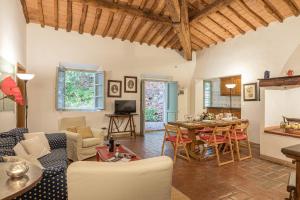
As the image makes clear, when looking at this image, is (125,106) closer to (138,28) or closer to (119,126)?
(119,126)

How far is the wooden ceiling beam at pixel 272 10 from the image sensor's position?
4.76m

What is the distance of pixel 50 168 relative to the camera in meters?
1.81

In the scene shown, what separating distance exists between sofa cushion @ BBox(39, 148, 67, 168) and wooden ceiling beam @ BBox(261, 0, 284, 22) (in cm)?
531

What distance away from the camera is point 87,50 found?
664 cm

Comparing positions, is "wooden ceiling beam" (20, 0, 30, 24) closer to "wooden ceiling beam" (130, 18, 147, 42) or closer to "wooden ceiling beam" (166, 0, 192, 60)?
"wooden ceiling beam" (130, 18, 147, 42)

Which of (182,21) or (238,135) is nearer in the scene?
(238,135)

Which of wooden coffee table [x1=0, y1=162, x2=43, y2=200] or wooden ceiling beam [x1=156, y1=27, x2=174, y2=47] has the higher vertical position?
wooden ceiling beam [x1=156, y1=27, x2=174, y2=47]

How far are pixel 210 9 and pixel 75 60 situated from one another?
166 inches

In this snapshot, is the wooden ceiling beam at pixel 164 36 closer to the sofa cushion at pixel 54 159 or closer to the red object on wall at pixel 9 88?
the sofa cushion at pixel 54 159

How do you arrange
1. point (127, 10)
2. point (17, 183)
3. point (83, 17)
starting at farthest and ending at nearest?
point (83, 17)
point (127, 10)
point (17, 183)

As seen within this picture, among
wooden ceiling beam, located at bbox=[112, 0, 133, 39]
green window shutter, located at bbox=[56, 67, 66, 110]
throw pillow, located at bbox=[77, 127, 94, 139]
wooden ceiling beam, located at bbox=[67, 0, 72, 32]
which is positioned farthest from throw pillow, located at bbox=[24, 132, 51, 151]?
wooden ceiling beam, located at bbox=[112, 0, 133, 39]

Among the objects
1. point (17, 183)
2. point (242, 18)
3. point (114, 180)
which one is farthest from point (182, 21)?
point (17, 183)

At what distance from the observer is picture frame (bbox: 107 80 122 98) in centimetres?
696

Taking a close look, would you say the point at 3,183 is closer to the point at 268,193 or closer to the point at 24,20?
the point at 268,193
